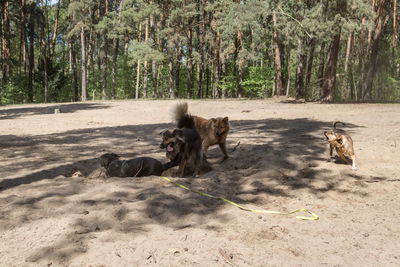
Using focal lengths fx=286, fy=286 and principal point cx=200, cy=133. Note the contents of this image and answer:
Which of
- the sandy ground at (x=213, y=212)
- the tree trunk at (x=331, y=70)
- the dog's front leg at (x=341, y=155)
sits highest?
the tree trunk at (x=331, y=70)

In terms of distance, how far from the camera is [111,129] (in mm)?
11594

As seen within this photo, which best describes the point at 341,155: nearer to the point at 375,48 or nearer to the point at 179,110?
the point at 179,110

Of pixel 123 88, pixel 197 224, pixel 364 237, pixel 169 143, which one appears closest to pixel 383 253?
pixel 364 237

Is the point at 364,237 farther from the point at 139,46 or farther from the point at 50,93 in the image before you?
the point at 50,93

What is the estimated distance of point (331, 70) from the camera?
1781 centimetres

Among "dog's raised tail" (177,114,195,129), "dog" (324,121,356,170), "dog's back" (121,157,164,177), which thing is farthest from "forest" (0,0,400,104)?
"dog's back" (121,157,164,177)

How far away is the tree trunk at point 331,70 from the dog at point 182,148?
14.5 metres

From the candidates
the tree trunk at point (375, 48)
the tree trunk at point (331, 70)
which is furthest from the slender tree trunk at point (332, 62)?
the tree trunk at point (375, 48)

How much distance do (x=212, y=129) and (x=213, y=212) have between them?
10.6 ft

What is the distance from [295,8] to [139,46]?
46.1ft

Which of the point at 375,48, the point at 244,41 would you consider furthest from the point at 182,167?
the point at 244,41

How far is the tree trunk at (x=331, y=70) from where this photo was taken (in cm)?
1745

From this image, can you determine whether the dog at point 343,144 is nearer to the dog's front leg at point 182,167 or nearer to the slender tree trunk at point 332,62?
the dog's front leg at point 182,167

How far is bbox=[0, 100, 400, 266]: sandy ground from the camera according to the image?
274cm
